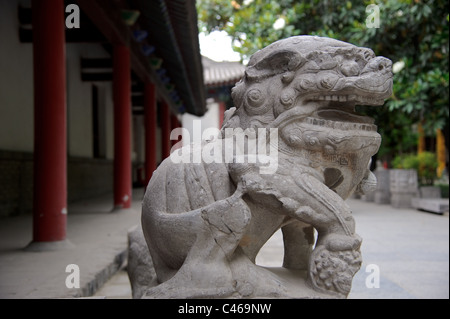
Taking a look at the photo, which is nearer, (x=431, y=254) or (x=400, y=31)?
(x=431, y=254)

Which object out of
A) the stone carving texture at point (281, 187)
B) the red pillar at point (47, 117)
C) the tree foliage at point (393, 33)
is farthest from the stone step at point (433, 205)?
the stone carving texture at point (281, 187)

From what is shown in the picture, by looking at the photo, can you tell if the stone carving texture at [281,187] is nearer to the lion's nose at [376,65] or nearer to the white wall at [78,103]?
the lion's nose at [376,65]

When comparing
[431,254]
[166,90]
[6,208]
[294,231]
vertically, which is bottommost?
[431,254]

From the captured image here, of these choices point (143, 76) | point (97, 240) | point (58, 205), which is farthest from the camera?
point (143, 76)

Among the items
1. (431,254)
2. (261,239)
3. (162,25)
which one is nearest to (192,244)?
(261,239)

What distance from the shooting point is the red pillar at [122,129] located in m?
6.98

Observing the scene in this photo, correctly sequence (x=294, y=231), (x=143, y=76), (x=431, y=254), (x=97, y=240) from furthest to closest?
(x=143, y=76) → (x=431, y=254) → (x=97, y=240) → (x=294, y=231)

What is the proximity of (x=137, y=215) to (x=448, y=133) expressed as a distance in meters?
6.94

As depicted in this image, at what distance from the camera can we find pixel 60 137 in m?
4.23

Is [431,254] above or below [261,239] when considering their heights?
below

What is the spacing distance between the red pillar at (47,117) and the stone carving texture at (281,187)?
96.9 inches

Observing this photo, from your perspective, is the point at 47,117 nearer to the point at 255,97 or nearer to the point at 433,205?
the point at 255,97

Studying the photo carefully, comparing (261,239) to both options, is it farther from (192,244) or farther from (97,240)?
(97,240)

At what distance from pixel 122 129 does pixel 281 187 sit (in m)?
5.73
